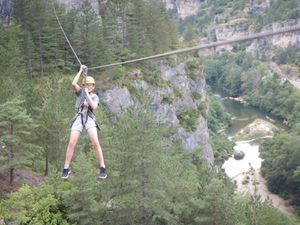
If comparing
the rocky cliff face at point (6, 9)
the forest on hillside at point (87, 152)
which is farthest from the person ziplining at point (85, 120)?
the rocky cliff face at point (6, 9)

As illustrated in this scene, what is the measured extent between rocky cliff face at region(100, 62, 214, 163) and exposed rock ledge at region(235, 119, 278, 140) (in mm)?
24261

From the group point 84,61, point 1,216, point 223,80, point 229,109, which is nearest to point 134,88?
point 84,61

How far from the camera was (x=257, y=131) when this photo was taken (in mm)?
78875

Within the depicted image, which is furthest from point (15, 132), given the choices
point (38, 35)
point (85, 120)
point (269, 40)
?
point (269, 40)

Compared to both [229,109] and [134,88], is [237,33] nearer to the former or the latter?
[229,109]

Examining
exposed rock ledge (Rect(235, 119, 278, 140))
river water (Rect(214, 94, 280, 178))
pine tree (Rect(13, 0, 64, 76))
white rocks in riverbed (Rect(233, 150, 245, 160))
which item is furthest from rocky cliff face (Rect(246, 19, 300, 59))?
pine tree (Rect(13, 0, 64, 76))

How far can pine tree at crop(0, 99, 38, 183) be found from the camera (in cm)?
2061

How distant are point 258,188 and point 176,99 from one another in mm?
16065

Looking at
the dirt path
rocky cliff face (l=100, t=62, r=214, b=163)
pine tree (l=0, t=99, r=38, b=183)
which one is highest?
pine tree (l=0, t=99, r=38, b=183)

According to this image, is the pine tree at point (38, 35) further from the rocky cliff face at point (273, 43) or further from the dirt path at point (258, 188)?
the rocky cliff face at point (273, 43)

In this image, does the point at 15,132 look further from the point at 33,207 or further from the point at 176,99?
the point at 176,99

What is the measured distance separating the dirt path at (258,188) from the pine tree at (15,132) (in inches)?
1241

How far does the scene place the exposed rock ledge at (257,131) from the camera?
253 feet

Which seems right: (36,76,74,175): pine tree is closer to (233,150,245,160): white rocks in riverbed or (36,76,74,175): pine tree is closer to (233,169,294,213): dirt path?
(233,169,294,213): dirt path
